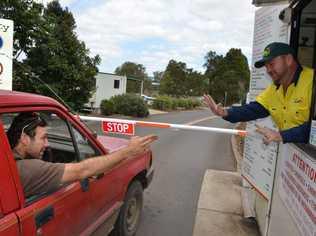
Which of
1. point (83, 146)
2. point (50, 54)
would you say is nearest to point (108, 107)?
point (50, 54)

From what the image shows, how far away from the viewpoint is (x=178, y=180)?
748cm

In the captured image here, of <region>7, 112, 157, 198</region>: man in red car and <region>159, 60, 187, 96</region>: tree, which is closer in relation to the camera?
<region>7, 112, 157, 198</region>: man in red car

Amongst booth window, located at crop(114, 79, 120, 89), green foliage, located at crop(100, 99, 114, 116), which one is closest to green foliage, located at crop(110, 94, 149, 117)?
green foliage, located at crop(100, 99, 114, 116)

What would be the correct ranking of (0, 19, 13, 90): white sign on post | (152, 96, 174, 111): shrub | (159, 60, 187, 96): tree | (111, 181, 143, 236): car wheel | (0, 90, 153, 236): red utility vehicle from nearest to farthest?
1. (0, 90, 153, 236): red utility vehicle
2. (111, 181, 143, 236): car wheel
3. (0, 19, 13, 90): white sign on post
4. (152, 96, 174, 111): shrub
5. (159, 60, 187, 96): tree

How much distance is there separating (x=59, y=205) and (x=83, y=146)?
2.75 ft

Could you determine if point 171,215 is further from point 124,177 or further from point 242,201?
point 124,177

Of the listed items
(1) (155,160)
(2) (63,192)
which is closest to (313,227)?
(2) (63,192)

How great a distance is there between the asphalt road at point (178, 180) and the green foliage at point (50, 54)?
6.46 m

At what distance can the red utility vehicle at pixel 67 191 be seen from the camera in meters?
2.02

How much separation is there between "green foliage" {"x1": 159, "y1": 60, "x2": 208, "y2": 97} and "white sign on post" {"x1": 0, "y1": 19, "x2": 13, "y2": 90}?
61489mm

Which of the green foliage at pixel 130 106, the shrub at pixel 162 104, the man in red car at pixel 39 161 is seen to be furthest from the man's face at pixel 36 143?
the shrub at pixel 162 104

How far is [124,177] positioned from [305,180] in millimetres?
1883

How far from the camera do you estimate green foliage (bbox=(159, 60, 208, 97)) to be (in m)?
66.4

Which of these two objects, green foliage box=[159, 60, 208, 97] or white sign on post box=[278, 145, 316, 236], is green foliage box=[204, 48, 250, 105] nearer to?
green foliage box=[159, 60, 208, 97]
